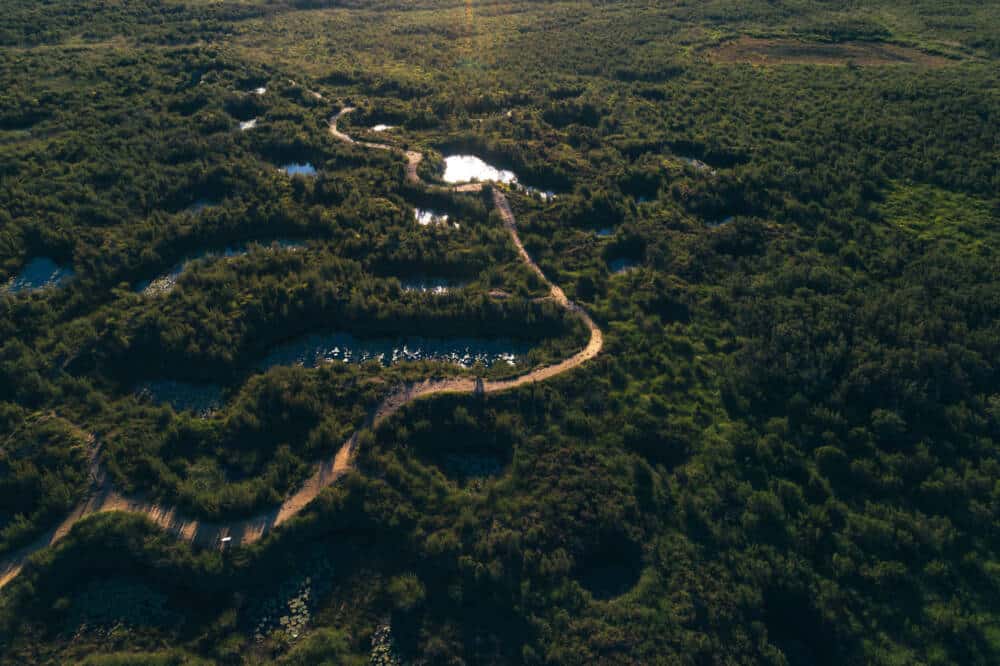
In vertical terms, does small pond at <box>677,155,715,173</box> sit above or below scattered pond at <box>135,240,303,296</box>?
above

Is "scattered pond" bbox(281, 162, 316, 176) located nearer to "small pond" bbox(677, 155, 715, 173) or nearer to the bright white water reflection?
the bright white water reflection

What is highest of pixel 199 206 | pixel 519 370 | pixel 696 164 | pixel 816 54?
pixel 816 54

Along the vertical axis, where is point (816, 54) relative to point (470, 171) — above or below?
above

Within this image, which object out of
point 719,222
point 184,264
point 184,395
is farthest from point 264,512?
point 719,222

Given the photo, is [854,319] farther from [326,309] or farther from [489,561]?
[326,309]

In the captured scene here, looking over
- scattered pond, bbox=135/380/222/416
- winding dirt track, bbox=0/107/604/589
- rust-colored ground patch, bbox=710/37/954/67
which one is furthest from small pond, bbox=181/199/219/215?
rust-colored ground patch, bbox=710/37/954/67

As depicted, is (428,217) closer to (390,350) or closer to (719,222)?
(390,350)

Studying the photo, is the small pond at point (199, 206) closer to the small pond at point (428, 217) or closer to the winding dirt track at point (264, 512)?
the small pond at point (428, 217)
